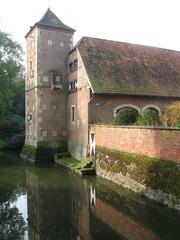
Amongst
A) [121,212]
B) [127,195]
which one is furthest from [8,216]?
[127,195]

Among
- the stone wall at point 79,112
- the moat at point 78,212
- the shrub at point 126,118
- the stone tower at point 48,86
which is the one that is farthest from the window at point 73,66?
the moat at point 78,212

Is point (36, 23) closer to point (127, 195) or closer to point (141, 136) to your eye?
point (141, 136)

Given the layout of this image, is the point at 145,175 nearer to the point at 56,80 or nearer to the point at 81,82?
the point at 81,82

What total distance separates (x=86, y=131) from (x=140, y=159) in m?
8.37

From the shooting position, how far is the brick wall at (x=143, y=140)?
12.9 m

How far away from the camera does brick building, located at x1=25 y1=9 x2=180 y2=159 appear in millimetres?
22922

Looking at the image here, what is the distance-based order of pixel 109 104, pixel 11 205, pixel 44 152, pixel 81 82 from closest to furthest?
pixel 11 205 → pixel 109 104 → pixel 81 82 → pixel 44 152

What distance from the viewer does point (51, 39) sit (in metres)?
26.9

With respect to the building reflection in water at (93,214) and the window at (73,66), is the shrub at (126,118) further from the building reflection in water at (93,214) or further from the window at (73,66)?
the window at (73,66)

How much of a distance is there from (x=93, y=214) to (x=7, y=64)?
73.5 feet

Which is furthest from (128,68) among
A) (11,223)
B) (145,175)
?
(11,223)

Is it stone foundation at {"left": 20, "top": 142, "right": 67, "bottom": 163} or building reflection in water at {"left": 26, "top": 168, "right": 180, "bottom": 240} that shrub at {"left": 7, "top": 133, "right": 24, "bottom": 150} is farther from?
building reflection in water at {"left": 26, "top": 168, "right": 180, "bottom": 240}

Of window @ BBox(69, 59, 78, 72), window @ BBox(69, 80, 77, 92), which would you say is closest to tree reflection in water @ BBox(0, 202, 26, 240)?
window @ BBox(69, 80, 77, 92)

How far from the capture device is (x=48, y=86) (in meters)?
26.7
